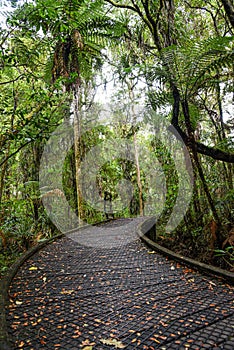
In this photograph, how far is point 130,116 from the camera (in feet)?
33.4

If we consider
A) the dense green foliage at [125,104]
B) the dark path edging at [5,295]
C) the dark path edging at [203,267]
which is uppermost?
the dense green foliage at [125,104]

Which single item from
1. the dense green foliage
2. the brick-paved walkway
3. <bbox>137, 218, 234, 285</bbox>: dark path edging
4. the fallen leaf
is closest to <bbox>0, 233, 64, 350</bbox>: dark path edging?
the brick-paved walkway

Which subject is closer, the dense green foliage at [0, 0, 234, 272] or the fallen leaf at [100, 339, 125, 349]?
the fallen leaf at [100, 339, 125, 349]

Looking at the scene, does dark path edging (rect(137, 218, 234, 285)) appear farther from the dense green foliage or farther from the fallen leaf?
the fallen leaf

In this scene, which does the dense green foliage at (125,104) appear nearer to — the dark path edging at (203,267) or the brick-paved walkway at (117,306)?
the dark path edging at (203,267)

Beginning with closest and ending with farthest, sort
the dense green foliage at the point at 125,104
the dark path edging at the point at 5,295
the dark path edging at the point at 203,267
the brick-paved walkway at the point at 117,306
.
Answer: the dark path edging at the point at 5,295 < the brick-paved walkway at the point at 117,306 < the dark path edging at the point at 203,267 < the dense green foliage at the point at 125,104

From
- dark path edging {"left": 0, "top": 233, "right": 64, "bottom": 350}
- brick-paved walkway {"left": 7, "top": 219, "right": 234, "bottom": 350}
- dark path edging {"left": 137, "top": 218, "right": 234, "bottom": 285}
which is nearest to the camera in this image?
dark path edging {"left": 0, "top": 233, "right": 64, "bottom": 350}

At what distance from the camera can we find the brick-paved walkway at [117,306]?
1763 mm

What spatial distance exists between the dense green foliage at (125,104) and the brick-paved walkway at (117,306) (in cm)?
77

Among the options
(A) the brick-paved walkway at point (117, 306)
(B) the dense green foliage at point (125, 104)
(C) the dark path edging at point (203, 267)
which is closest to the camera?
(A) the brick-paved walkway at point (117, 306)

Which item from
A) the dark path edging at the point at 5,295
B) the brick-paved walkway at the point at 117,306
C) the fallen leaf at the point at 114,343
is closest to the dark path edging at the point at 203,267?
the brick-paved walkway at the point at 117,306

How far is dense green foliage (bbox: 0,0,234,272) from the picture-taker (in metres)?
3.42

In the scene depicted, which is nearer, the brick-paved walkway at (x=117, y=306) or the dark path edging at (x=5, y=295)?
the dark path edging at (x=5, y=295)

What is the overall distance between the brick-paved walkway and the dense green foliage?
770 mm
